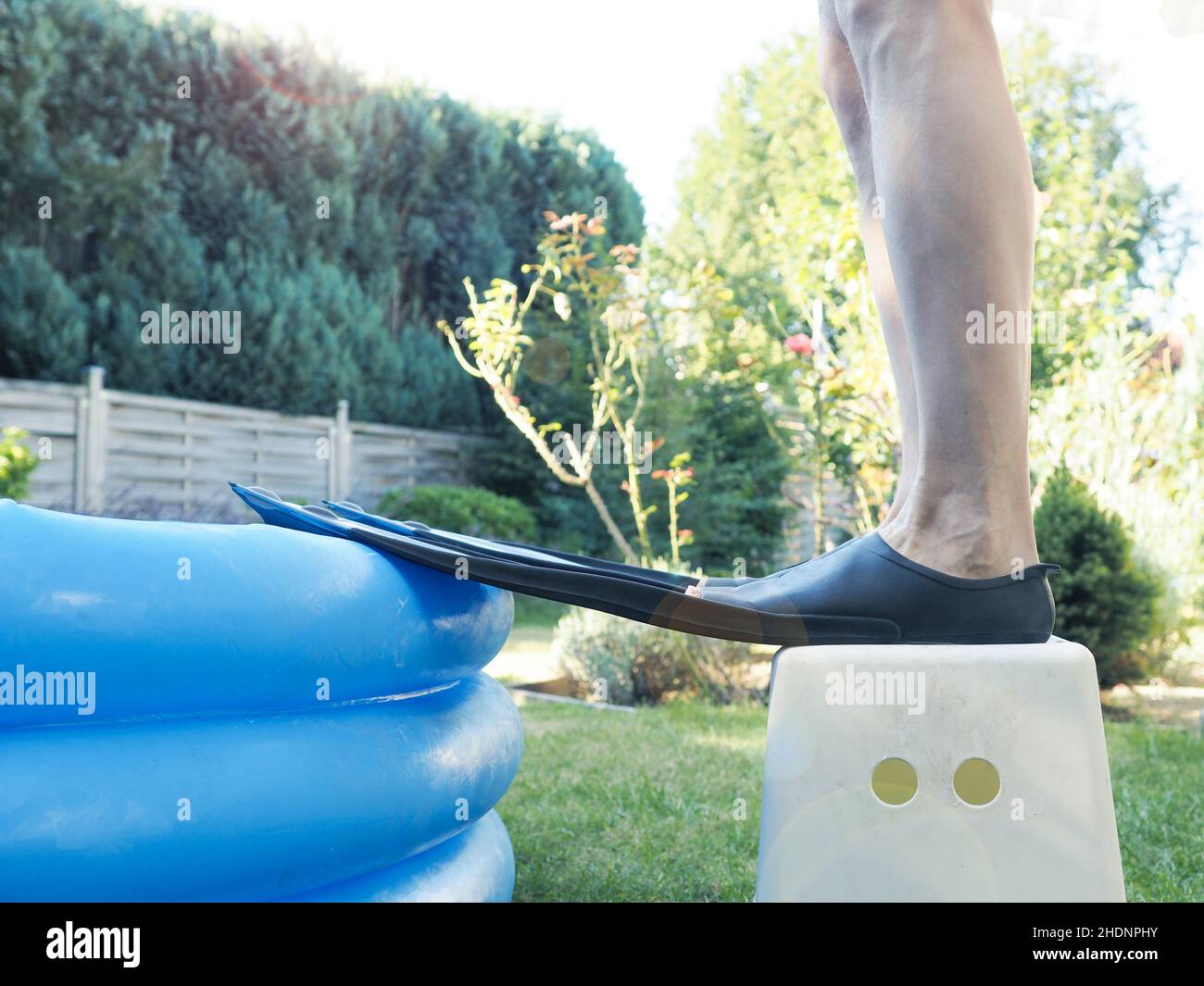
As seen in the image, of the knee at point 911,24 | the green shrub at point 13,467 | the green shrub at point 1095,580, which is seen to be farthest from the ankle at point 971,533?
the green shrub at point 13,467

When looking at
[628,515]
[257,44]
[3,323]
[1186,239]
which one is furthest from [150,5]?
[1186,239]

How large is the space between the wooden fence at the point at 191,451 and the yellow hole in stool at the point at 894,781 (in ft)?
20.0

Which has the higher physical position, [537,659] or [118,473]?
[118,473]

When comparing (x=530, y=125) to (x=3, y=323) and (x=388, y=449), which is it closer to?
(x=388, y=449)

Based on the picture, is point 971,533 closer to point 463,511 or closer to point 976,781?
point 976,781

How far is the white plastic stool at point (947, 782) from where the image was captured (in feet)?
3.20

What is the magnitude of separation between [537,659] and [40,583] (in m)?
4.22

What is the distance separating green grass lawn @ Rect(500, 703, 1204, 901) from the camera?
65.1 inches

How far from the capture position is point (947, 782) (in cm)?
99

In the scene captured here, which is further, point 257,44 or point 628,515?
point 257,44

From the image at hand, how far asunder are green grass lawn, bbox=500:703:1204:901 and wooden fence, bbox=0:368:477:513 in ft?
14.3

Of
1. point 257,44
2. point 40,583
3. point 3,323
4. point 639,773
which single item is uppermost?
point 257,44

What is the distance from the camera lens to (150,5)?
27.2 ft

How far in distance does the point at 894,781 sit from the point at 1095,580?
3.29 meters
